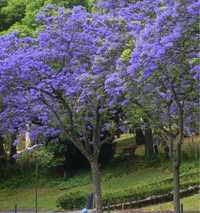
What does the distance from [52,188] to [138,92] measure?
23.5 metres

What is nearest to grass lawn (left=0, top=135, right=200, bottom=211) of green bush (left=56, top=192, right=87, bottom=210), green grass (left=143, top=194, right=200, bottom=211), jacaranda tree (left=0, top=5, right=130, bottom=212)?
green bush (left=56, top=192, right=87, bottom=210)

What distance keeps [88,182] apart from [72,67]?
62.7 ft

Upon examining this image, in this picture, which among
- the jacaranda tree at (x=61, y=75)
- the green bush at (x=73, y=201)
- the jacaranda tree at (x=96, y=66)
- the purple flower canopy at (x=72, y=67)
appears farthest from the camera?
the green bush at (x=73, y=201)

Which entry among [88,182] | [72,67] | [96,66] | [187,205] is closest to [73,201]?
[187,205]

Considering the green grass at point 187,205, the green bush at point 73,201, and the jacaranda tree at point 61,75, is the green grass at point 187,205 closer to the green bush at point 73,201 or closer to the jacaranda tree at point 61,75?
the jacaranda tree at point 61,75

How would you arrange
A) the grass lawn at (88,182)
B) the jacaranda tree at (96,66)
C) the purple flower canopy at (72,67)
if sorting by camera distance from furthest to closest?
the grass lawn at (88,182)
the purple flower canopy at (72,67)
the jacaranda tree at (96,66)

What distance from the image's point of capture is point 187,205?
21625 millimetres

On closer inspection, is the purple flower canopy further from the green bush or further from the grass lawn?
the grass lawn

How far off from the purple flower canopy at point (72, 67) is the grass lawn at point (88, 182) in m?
12.1

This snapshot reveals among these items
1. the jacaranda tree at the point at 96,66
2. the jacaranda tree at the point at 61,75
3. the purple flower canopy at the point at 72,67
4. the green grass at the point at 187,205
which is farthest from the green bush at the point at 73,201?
the jacaranda tree at the point at 61,75

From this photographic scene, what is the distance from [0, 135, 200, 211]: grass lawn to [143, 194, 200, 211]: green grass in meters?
8.12

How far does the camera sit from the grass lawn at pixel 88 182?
109ft

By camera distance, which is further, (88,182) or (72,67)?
(88,182)

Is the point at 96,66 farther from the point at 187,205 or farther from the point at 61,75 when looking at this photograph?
the point at 187,205
